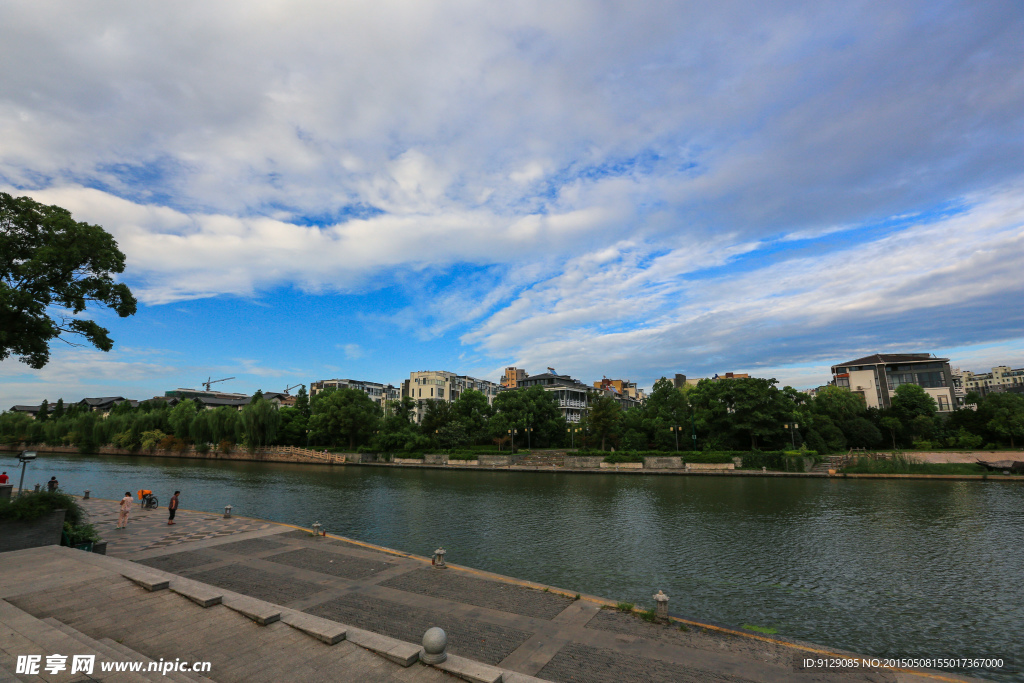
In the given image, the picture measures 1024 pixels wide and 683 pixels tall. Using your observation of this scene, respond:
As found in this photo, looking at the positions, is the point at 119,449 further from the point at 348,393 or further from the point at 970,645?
the point at 970,645

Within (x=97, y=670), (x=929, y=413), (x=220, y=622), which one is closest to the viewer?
(x=97, y=670)

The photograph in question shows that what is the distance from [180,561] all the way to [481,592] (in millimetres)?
10312

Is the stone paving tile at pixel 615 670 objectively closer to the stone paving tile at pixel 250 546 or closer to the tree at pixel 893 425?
the stone paving tile at pixel 250 546

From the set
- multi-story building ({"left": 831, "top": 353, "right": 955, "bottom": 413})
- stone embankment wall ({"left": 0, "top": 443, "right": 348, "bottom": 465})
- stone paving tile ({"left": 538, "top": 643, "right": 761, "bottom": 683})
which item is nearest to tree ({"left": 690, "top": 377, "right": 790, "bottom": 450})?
multi-story building ({"left": 831, "top": 353, "right": 955, "bottom": 413})

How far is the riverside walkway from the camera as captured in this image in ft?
25.4

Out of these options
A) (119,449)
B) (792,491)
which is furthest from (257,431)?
(792,491)

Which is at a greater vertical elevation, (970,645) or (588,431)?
(588,431)

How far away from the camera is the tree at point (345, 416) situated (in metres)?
72.4

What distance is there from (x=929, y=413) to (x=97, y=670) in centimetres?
8605

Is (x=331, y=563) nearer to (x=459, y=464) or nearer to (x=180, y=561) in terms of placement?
(x=180, y=561)

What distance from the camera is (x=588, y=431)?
68.8 metres

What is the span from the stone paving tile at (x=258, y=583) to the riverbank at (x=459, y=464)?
44.8m

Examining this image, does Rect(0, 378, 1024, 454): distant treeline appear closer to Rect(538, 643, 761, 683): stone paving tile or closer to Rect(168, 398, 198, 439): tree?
Rect(168, 398, 198, 439): tree

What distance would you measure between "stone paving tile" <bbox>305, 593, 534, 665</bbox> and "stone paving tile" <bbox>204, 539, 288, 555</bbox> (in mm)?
6837
